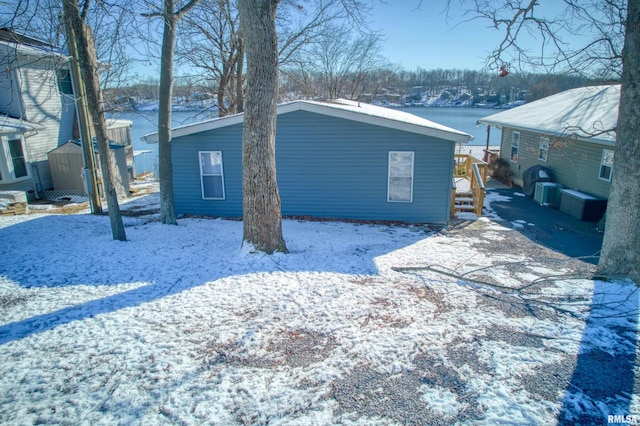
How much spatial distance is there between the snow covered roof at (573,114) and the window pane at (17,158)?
17683mm

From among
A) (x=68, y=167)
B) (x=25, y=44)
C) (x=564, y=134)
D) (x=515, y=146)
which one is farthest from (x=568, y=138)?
(x=68, y=167)

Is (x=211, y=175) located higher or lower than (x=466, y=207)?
higher

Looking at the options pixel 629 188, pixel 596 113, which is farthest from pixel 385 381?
pixel 596 113

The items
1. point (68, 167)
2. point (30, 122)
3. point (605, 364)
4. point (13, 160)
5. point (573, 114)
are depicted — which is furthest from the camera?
point (573, 114)

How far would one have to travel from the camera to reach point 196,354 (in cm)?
378

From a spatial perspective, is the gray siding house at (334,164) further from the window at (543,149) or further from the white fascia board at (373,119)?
the window at (543,149)

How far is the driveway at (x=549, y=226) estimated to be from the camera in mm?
9289

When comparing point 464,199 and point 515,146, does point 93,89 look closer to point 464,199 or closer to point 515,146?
point 464,199

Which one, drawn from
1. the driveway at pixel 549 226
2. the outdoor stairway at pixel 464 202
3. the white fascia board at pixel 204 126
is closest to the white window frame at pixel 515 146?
the driveway at pixel 549 226

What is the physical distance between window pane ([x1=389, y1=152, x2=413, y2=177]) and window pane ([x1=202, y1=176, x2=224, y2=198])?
16.8 ft

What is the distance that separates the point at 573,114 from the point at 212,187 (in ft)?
44.6

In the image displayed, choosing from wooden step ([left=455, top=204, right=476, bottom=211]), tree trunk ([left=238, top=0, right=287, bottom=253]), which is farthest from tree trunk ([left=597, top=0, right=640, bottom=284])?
wooden step ([left=455, top=204, right=476, bottom=211])

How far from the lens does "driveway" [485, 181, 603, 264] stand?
9.29m

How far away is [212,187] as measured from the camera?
11.4 m
